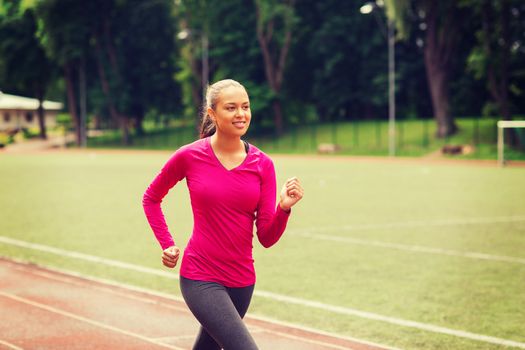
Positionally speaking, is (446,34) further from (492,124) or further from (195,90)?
(195,90)

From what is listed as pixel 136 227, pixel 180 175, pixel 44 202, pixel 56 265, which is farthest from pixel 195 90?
pixel 180 175

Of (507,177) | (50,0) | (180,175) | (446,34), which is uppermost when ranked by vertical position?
(50,0)

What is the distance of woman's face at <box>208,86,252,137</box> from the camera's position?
3.56 m

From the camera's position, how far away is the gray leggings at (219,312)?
3438 mm

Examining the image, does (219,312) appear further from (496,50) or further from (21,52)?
(21,52)

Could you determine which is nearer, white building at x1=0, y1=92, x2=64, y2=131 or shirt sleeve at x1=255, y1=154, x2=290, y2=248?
shirt sleeve at x1=255, y1=154, x2=290, y2=248

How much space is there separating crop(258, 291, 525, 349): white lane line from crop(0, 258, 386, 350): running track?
0.78 meters

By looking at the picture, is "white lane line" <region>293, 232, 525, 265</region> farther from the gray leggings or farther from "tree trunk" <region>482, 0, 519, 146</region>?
"tree trunk" <region>482, 0, 519, 146</region>

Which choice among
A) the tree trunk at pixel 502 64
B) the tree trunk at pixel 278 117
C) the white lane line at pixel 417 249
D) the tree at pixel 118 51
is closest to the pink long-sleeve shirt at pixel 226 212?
the white lane line at pixel 417 249

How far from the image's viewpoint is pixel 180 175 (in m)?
3.76

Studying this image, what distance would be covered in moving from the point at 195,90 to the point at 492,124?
2310cm

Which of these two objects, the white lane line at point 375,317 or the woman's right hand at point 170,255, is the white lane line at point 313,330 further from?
the woman's right hand at point 170,255

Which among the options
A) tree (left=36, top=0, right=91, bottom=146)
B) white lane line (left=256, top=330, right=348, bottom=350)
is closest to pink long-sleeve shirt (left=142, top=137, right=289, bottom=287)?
white lane line (left=256, top=330, right=348, bottom=350)

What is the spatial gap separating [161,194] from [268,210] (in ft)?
1.85
